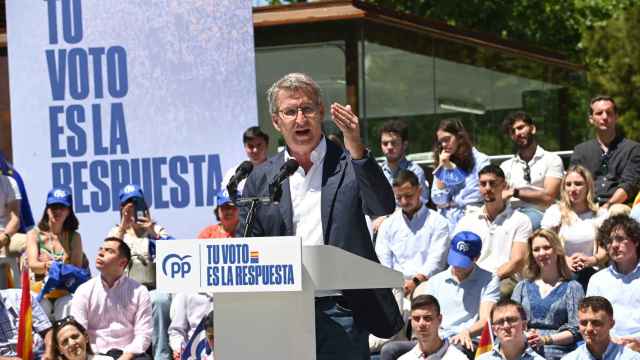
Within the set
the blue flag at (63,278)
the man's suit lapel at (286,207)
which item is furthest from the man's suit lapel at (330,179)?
the blue flag at (63,278)

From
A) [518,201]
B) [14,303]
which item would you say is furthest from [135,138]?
[518,201]

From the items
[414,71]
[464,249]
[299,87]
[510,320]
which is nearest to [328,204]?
[299,87]

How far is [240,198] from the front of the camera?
4695 millimetres

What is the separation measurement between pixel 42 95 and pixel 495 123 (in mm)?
6341

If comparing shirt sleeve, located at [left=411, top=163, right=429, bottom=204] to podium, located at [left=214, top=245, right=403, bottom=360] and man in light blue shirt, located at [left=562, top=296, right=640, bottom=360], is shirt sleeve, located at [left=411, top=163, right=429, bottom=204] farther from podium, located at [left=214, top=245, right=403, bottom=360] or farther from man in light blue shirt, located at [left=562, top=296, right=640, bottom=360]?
podium, located at [left=214, top=245, right=403, bottom=360]

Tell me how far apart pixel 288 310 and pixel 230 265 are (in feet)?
0.86

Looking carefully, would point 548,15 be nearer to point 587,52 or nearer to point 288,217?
point 587,52

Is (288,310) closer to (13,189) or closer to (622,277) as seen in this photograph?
(622,277)

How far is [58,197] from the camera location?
973cm

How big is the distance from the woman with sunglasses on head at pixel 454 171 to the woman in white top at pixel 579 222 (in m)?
0.91

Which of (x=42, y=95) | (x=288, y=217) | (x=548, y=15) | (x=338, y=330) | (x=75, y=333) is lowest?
(x=75, y=333)

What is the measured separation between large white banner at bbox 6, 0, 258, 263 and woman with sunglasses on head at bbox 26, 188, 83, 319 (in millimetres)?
150

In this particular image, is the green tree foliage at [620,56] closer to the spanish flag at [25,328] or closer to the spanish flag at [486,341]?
the spanish flag at [486,341]

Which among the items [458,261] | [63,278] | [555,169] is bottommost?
[63,278]
